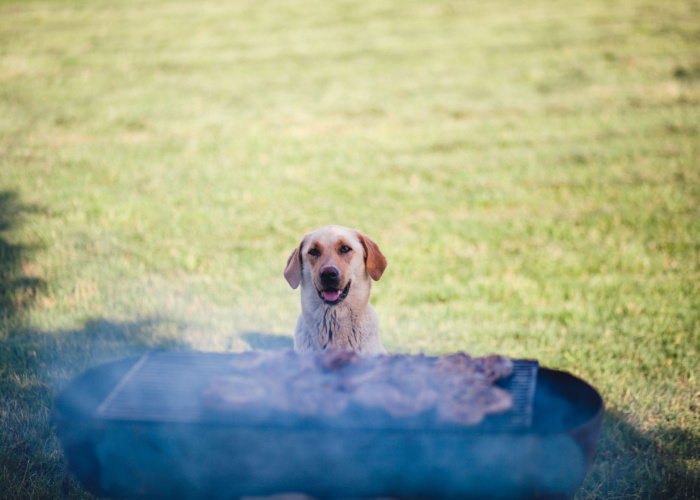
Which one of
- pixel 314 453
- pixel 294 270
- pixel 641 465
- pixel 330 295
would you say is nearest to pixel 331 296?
pixel 330 295

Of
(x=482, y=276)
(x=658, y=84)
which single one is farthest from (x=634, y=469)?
(x=658, y=84)

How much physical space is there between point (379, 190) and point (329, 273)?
6002 mm

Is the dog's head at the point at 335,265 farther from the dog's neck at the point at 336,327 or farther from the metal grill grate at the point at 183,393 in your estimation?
the metal grill grate at the point at 183,393

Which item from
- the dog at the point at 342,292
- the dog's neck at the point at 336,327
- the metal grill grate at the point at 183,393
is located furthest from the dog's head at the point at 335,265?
the metal grill grate at the point at 183,393

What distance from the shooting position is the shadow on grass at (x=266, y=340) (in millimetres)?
5555

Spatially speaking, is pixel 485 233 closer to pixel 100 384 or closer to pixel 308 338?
pixel 308 338

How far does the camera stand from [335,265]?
3.97 metres

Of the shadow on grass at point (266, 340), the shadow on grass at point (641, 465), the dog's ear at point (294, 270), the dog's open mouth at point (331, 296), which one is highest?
the dog's ear at point (294, 270)

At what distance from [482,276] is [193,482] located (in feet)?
16.0

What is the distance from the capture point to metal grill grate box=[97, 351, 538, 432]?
2.69 m

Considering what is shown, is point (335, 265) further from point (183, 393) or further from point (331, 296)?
point (183, 393)

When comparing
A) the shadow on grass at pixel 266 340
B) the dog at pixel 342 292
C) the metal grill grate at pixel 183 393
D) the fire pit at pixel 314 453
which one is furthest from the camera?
the shadow on grass at pixel 266 340

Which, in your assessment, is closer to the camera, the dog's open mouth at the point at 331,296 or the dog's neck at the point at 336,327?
the dog's open mouth at the point at 331,296

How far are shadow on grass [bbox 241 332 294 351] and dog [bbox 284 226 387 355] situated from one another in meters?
1.31
